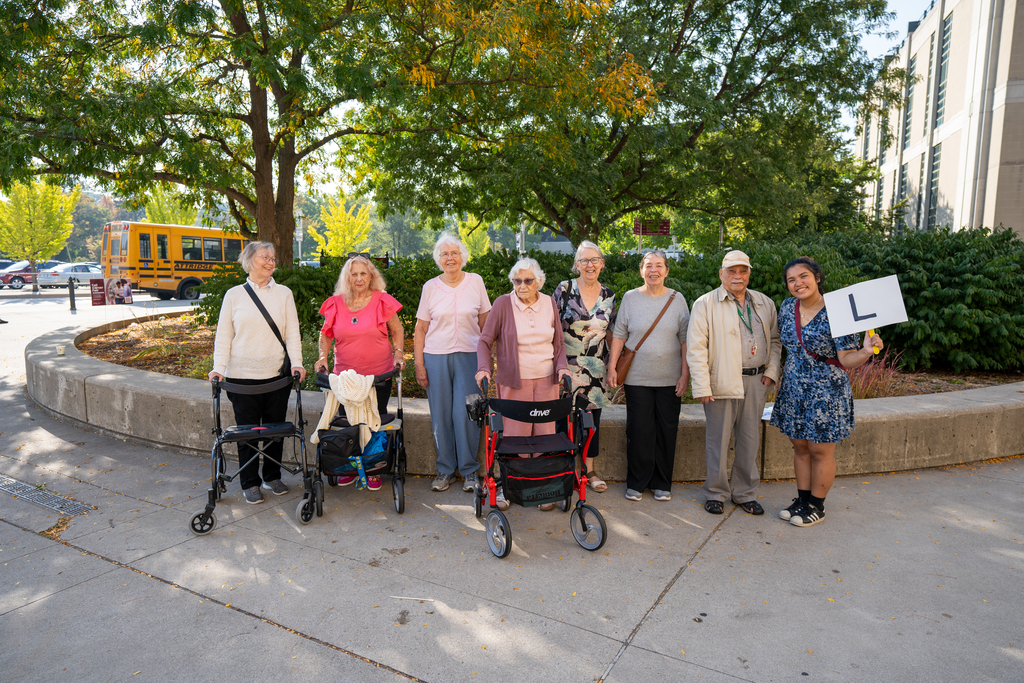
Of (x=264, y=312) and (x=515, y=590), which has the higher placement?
(x=264, y=312)

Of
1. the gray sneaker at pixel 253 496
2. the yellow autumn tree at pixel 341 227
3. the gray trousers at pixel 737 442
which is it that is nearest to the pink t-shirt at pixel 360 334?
the gray sneaker at pixel 253 496

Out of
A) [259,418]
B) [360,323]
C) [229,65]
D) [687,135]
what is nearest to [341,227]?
[229,65]

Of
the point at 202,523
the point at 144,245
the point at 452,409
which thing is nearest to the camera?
the point at 202,523

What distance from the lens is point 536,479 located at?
12.6 ft

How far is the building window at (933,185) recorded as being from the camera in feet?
99.0

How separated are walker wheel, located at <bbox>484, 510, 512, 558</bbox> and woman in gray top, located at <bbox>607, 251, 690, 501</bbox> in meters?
1.29

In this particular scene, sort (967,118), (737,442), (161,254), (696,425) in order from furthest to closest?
(967,118), (161,254), (696,425), (737,442)

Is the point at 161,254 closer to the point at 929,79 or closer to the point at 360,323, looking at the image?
the point at 360,323

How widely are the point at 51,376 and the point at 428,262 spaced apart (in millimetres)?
4764

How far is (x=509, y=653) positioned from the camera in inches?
115

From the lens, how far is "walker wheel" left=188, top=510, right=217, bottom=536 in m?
4.12

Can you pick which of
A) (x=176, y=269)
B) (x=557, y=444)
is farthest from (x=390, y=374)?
(x=176, y=269)

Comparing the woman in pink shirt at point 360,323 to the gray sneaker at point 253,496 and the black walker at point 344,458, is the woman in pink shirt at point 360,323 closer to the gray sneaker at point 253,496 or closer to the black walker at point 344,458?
the black walker at point 344,458

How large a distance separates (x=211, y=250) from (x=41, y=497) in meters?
23.7
